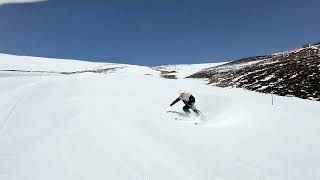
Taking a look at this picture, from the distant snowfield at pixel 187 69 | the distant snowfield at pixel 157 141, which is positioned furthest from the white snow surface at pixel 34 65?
the distant snowfield at pixel 157 141

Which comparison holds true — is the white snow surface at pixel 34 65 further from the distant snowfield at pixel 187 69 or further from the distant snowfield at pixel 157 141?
the distant snowfield at pixel 157 141

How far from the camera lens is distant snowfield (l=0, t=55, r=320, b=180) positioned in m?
9.32

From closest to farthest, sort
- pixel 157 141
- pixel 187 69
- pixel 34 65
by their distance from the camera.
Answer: pixel 157 141, pixel 34 65, pixel 187 69

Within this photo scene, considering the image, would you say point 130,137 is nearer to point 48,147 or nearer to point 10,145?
point 48,147

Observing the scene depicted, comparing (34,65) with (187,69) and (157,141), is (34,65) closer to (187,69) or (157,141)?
(187,69)

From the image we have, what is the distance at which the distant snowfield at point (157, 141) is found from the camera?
9320 mm

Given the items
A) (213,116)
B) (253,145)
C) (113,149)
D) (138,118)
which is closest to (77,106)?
(138,118)

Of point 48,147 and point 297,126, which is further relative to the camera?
point 297,126

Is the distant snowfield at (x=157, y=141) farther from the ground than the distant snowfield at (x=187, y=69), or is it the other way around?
the distant snowfield at (x=187, y=69)

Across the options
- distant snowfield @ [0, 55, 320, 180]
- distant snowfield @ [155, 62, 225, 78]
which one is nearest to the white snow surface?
distant snowfield @ [155, 62, 225, 78]

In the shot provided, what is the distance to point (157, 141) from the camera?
11906 mm

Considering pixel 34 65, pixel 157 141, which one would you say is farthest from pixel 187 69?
pixel 157 141

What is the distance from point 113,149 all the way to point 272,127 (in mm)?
5377

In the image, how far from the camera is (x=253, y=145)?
11258mm
